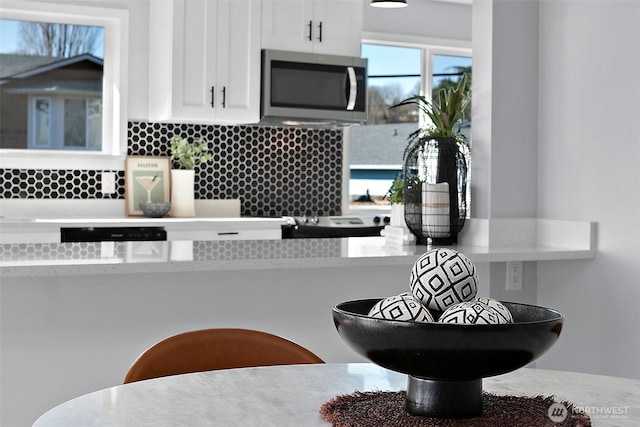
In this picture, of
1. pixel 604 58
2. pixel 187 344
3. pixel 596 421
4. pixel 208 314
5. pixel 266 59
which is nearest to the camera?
pixel 596 421

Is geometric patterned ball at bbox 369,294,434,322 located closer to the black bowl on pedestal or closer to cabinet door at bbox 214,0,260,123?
the black bowl on pedestal

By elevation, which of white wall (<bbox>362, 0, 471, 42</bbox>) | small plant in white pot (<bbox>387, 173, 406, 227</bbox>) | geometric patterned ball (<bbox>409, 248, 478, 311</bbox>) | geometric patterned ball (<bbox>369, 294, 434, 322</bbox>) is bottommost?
geometric patterned ball (<bbox>369, 294, 434, 322</bbox>)

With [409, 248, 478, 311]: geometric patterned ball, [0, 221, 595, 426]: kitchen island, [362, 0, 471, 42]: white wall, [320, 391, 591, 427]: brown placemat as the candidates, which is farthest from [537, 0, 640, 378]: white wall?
[362, 0, 471, 42]: white wall

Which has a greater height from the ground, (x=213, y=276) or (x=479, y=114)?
(x=479, y=114)

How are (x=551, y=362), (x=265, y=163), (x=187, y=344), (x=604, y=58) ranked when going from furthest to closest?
(x=265, y=163) → (x=551, y=362) → (x=604, y=58) → (x=187, y=344)

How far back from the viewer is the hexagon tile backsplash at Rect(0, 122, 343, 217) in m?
4.89

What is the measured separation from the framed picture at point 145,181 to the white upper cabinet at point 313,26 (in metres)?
0.97

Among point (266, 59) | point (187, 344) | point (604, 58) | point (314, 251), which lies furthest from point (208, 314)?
point (266, 59)

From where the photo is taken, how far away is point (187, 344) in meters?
1.59

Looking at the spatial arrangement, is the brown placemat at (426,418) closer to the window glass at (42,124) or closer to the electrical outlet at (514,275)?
the electrical outlet at (514,275)

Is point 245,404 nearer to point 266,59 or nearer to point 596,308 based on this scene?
point 596,308

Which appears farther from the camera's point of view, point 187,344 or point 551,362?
point 551,362

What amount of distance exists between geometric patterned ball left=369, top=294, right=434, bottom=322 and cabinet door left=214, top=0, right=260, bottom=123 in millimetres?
3868

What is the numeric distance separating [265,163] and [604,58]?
2916 millimetres
